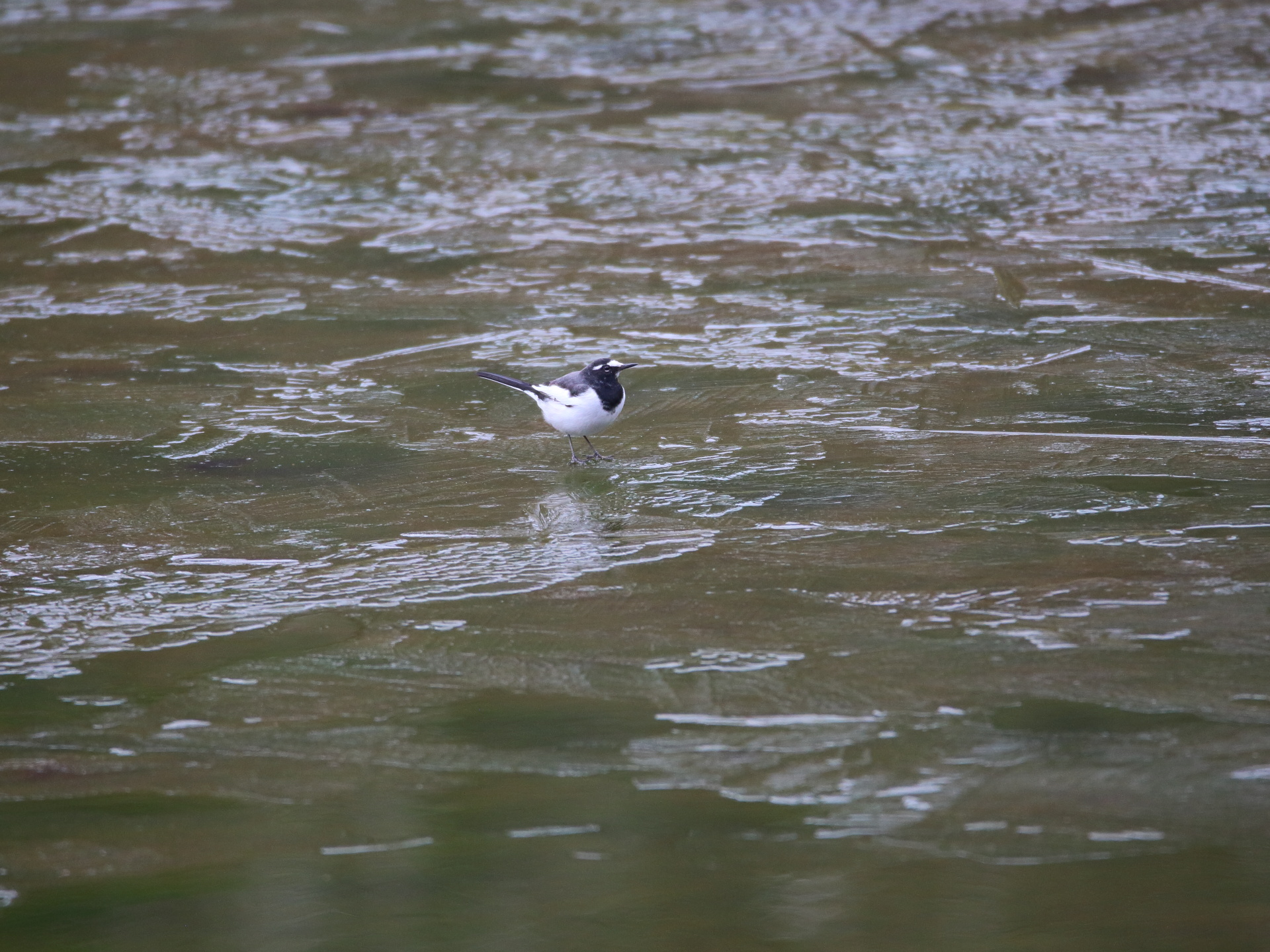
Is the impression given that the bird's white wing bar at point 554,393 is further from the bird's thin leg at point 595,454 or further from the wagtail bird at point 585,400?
the bird's thin leg at point 595,454

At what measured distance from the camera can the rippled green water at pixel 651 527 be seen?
11.6 feet

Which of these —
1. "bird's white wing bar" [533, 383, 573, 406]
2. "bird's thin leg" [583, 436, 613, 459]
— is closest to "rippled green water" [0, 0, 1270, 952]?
"bird's thin leg" [583, 436, 613, 459]

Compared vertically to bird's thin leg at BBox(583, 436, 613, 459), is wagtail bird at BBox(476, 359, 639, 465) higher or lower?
higher

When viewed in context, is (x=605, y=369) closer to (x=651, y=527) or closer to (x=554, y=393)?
(x=554, y=393)

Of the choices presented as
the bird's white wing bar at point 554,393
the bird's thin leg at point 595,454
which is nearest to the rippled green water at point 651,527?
the bird's thin leg at point 595,454

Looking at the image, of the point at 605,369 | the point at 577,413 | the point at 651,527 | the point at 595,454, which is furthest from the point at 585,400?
the point at 651,527

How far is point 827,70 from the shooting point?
12.5 meters

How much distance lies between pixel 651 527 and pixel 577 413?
701 millimetres

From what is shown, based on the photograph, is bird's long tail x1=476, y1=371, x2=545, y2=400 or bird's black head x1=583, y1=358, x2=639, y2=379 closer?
bird's black head x1=583, y1=358, x2=639, y2=379

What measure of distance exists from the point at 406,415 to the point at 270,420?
657mm

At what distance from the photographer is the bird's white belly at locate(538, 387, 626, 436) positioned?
5.87 m

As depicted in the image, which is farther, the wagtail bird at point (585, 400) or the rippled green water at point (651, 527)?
the wagtail bird at point (585, 400)

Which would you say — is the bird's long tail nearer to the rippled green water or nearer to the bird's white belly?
the bird's white belly

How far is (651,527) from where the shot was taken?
550cm
